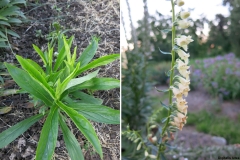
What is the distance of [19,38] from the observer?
6.02 ft

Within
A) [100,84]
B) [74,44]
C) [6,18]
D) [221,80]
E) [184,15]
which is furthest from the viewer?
[221,80]

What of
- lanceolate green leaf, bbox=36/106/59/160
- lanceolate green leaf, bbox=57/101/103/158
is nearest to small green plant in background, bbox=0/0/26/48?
lanceolate green leaf, bbox=36/106/59/160

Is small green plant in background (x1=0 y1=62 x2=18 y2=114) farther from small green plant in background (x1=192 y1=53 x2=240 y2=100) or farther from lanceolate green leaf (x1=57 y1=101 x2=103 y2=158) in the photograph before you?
small green plant in background (x1=192 y1=53 x2=240 y2=100)

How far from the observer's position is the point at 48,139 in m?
1.15

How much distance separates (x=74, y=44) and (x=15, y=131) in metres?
0.75

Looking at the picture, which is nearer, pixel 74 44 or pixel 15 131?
pixel 15 131

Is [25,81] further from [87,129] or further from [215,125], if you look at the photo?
[215,125]

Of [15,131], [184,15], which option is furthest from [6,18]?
[184,15]

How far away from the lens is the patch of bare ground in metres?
1.40

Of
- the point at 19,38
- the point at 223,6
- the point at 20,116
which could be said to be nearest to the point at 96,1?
the point at 19,38

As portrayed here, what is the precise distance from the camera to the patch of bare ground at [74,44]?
4.59 feet

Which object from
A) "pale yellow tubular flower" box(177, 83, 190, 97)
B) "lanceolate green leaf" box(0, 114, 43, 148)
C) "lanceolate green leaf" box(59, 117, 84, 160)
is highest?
"pale yellow tubular flower" box(177, 83, 190, 97)

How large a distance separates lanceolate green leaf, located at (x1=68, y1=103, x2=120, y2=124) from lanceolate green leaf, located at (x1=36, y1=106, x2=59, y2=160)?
12 centimetres

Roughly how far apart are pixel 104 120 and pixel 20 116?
20.0 inches
